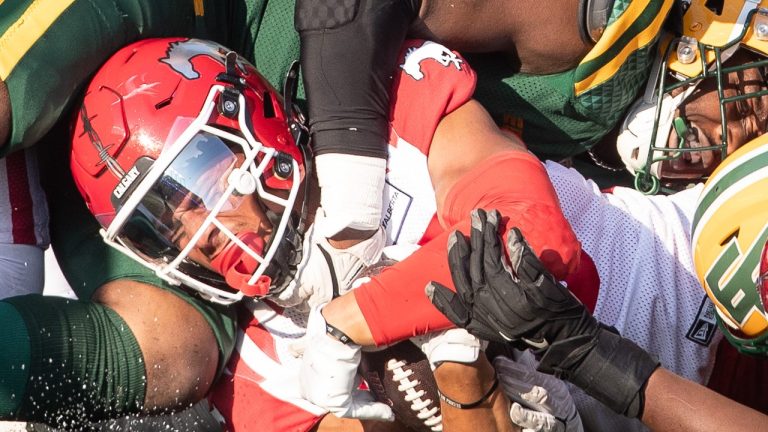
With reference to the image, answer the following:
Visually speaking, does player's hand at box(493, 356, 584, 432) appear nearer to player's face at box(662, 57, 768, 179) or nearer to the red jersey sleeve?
the red jersey sleeve

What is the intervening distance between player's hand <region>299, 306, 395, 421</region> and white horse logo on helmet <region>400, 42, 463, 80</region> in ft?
2.43

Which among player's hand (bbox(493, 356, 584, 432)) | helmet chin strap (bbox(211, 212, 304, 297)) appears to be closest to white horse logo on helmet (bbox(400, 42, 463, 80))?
helmet chin strap (bbox(211, 212, 304, 297))

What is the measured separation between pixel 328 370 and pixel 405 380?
27 centimetres

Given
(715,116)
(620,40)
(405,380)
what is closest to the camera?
(405,380)

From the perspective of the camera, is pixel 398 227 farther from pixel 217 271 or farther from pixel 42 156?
pixel 42 156

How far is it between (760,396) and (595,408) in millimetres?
478

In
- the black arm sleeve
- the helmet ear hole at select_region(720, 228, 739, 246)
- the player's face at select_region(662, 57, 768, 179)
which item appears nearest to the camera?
the helmet ear hole at select_region(720, 228, 739, 246)

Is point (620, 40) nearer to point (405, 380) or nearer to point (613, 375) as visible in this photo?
point (613, 375)

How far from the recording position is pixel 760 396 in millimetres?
2988

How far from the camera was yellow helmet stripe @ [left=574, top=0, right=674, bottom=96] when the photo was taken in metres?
3.03

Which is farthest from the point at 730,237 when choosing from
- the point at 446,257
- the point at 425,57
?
the point at 425,57

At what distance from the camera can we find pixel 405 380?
2.69m

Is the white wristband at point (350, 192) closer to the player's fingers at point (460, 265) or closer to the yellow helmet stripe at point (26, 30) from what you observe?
the player's fingers at point (460, 265)

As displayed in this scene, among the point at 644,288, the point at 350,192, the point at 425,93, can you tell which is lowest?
the point at 644,288
